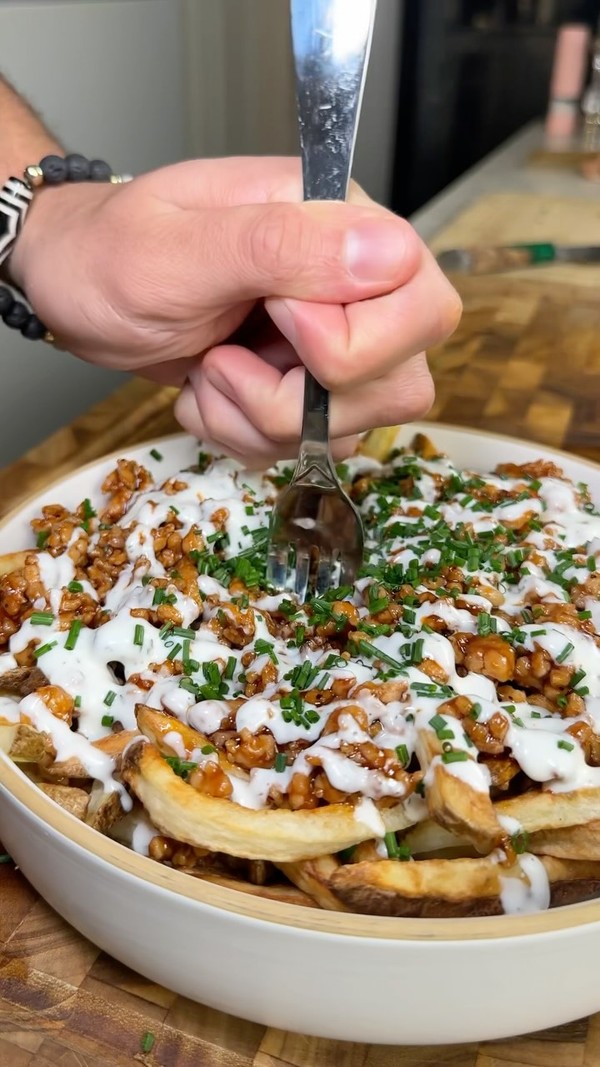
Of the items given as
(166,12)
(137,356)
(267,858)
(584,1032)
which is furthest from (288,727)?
(166,12)

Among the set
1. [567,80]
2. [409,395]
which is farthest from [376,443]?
[567,80]

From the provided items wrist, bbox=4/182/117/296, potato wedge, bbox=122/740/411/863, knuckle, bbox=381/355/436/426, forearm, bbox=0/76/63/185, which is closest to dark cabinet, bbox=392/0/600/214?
forearm, bbox=0/76/63/185

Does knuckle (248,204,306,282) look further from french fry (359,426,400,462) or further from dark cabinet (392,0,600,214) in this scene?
dark cabinet (392,0,600,214)

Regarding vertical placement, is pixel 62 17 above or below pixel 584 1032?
above

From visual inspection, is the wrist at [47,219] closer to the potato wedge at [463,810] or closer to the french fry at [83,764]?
the french fry at [83,764]

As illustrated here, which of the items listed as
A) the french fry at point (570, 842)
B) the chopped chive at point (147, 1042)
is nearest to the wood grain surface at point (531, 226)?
the french fry at point (570, 842)

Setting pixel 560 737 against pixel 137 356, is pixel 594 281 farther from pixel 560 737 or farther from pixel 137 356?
pixel 560 737
